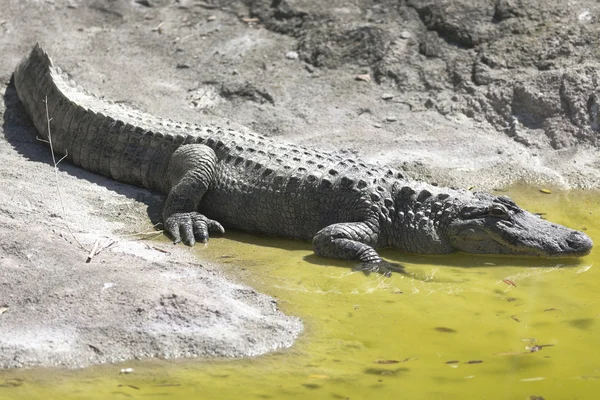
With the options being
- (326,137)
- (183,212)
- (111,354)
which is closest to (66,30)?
(326,137)

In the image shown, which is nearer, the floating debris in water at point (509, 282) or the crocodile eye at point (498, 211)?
the floating debris in water at point (509, 282)

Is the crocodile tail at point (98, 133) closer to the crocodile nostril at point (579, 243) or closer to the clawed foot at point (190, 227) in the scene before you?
the clawed foot at point (190, 227)

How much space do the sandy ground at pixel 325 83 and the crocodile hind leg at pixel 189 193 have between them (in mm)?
265

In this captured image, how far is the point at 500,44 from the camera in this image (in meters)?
9.61

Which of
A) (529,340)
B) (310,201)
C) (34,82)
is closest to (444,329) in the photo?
(529,340)

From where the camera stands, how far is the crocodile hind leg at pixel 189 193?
684 cm

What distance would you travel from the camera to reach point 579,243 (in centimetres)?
651

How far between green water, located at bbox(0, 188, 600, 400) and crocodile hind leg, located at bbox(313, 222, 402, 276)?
0.12 m

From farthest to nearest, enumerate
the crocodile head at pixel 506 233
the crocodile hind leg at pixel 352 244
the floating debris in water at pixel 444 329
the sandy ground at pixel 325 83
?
the sandy ground at pixel 325 83, the crocodile head at pixel 506 233, the crocodile hind leg at pixel 352 244, the floating debris in water at pixel 444 329

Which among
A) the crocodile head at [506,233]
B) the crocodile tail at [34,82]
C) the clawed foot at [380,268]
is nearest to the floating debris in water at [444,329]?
the clawed foot at [380,268]

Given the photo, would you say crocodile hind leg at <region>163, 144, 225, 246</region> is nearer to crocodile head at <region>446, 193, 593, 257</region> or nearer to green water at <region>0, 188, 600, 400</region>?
green water at <region>0, 188, 600, 400</region>

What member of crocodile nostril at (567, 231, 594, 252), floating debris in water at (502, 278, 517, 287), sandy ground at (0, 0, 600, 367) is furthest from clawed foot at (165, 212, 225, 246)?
crocodile nostril at (567, 231, 594, 252)

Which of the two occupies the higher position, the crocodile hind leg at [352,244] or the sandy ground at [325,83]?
the sandy ground at [325,83]

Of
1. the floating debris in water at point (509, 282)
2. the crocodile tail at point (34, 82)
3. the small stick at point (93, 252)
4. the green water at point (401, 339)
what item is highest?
the crocodile tail at point (34, 82)
